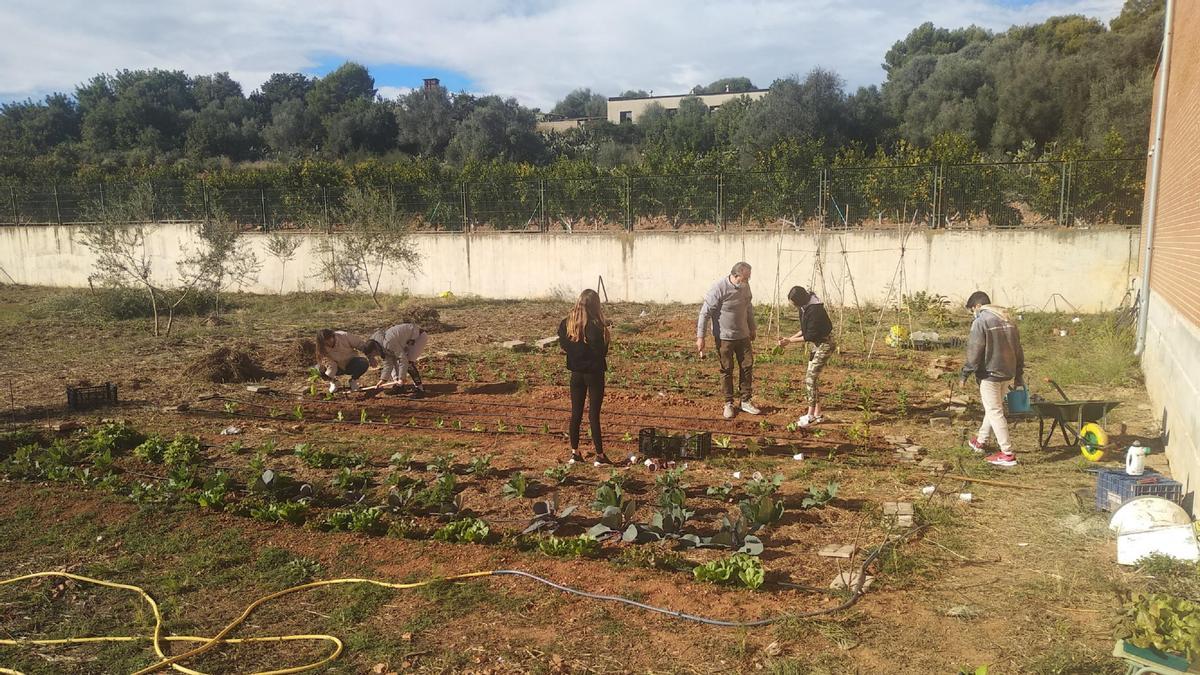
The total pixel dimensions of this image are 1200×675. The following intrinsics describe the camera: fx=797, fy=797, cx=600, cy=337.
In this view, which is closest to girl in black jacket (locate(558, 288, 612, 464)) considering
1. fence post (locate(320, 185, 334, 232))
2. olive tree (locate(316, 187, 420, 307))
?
olive tree (locate(316, 187, 420, 307))

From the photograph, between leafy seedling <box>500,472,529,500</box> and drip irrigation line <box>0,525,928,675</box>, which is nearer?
drip irrigation line <box>0,525,928,675</box>

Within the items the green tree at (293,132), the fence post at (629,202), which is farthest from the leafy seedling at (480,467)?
the green tree at (293,132)

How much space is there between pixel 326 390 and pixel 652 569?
7.31 metres

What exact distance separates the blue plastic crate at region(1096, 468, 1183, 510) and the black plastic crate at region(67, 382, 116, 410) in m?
11.6

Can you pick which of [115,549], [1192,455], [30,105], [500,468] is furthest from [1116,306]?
[30,105]

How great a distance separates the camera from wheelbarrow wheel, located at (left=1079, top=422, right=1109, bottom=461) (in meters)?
7.52

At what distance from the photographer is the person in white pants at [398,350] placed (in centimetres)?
1073

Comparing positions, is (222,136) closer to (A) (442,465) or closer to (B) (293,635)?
(A) (442,465)

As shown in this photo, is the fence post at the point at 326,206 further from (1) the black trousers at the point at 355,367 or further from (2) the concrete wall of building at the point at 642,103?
(2) the concrete wall of building at the point at 642,103

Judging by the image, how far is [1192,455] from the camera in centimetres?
591

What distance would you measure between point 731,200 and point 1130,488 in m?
15.6

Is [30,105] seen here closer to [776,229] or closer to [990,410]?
[776,229]

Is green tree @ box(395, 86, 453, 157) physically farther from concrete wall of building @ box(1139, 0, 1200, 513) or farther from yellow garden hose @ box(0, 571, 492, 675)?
yellow garden hose @ box(0, 571, 492, 675)

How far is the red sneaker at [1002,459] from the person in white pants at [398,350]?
7.21m
